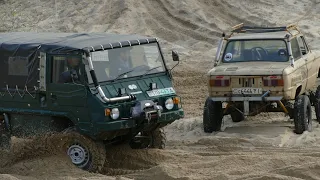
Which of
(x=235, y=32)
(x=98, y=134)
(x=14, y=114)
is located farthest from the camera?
(x=235, y=32)

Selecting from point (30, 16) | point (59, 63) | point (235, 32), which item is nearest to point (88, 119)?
point (59, 63)

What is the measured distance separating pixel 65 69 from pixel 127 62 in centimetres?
100

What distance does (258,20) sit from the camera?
2667 cm

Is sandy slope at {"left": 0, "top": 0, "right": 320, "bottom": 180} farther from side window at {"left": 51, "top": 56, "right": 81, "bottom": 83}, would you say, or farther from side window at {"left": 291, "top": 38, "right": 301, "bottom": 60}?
side window at {"left": 291, "top": 38, "right": 301, "bottom": 60}

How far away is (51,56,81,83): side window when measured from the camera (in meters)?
12.5

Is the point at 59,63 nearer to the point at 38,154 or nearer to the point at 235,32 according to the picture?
the point at 38,154

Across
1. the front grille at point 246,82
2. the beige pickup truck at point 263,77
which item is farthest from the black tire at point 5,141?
the front grille at point 246,82

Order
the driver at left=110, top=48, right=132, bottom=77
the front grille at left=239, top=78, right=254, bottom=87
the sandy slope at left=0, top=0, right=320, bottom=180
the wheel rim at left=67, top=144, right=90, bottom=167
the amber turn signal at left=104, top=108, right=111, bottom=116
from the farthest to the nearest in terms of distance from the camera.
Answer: the front grille at left=239, top=78, right=254, bottom=87
the driver at left=110, top=48, right=132, bottom=77
the wheel rim at left=67, top=144, right=90, bottom=167
the amber turn signal at left=104, top=108, right=111, bottom=116
the sandy slope at left=0, top=0, right=320, bottom=180

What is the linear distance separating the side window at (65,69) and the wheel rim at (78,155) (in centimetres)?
100

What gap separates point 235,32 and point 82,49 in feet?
15.2

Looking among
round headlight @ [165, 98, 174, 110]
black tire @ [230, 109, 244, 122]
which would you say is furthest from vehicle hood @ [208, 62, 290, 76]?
round headlight @ [165, 98, 174, 110]

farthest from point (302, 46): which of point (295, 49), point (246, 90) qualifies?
point (246, 90)

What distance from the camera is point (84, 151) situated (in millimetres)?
12492

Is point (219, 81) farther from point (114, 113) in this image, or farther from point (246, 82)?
point (114, 113)
